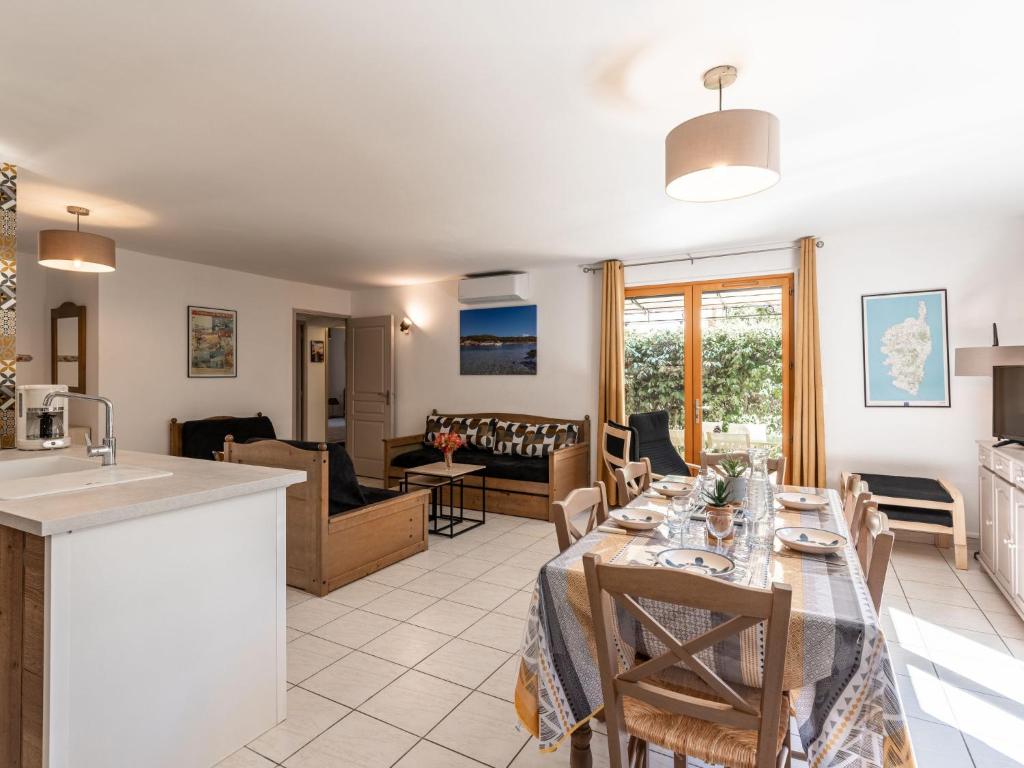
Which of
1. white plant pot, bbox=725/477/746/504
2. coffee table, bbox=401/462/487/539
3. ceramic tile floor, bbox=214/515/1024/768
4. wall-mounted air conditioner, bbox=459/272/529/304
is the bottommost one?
ceramic tile floor, bbox=214/515/1024/768

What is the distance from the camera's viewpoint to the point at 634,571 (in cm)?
121

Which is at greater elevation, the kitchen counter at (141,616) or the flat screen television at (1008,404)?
the flat screen television at (1008,404)

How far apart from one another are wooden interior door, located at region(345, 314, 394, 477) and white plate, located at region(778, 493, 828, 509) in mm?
5337

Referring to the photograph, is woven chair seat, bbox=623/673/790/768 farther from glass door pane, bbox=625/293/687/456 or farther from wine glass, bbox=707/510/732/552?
glass door pane, bbox=625/293/687/456

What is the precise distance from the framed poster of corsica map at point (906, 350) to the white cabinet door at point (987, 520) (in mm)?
762

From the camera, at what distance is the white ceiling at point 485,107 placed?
185 centimetres

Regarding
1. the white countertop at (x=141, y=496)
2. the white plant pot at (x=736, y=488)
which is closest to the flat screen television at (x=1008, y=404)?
the white plant pot at (x=736, y=488)

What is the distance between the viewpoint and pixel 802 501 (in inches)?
91.7

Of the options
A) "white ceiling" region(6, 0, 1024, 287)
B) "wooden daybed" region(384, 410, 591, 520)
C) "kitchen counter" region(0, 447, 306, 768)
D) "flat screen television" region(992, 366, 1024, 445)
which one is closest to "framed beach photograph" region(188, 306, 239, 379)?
"white ceiling" region(6, 0, 1024, 287)

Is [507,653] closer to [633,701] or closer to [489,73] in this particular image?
[633,701]

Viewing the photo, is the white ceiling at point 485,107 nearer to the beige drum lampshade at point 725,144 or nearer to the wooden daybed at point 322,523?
the beige drum lampshade at point 725,144

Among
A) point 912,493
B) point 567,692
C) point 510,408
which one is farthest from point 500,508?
point 567,692

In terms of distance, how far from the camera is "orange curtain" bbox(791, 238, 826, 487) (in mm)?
4484

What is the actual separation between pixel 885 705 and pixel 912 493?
319 centimetres
